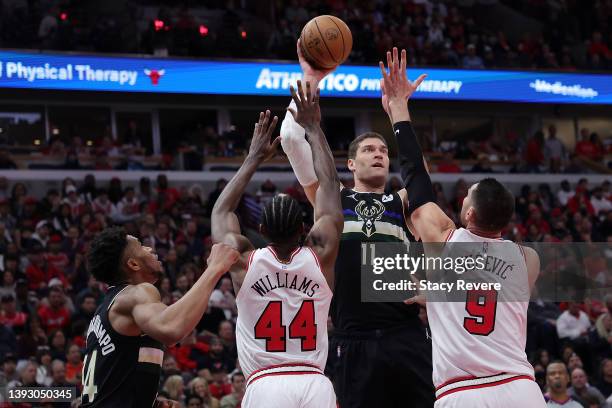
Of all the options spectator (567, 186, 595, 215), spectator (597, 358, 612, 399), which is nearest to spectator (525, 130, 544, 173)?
spectator (567, 186, 595, 215)

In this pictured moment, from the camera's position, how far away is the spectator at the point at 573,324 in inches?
556

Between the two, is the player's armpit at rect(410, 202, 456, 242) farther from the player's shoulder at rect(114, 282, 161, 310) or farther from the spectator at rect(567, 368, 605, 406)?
the spectator at rect(567, 368, 605, 406)

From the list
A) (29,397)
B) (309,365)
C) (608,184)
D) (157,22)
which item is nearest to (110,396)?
(309,365)

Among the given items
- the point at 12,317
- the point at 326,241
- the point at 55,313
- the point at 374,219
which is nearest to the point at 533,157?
the point at 55,313

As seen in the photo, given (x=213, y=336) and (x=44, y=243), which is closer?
(x=213, y=336)

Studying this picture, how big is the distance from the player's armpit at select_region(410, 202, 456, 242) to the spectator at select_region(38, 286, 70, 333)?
28.7 ft

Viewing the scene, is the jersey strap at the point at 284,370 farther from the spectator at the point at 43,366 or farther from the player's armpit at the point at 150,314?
the spectator at the point at 43,366

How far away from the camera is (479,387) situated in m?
4.90

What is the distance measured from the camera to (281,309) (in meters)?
5.15

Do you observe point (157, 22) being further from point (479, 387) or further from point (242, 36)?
point (479, 387)

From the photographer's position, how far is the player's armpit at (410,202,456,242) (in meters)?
4.95

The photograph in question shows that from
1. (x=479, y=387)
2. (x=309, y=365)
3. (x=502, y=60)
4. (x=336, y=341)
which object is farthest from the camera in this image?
(x=502, y=60)

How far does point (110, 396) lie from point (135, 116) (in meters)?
16.3

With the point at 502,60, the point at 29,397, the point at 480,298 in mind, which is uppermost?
the point at 502,60
